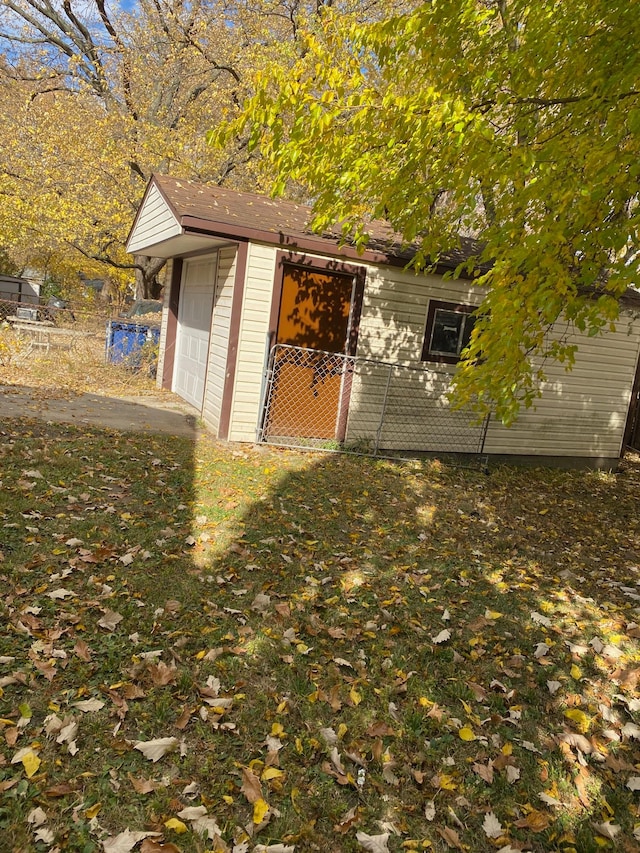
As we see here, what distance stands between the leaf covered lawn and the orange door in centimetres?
278

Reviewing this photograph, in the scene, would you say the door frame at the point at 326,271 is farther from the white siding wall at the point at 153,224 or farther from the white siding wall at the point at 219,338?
the white siding wall at the point at 153,224

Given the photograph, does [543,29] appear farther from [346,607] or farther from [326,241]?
[346,607]

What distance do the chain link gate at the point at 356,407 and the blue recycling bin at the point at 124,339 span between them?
7.26 meters

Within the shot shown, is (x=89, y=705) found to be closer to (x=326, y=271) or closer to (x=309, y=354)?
(x=309, y=354)

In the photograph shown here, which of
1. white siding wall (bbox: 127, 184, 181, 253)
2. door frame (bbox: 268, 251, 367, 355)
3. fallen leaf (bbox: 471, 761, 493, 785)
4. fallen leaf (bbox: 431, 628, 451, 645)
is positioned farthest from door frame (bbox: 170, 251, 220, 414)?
fallen leaf (bbox: 471, 761, 493, 785)

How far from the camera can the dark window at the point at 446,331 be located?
9.64 metres

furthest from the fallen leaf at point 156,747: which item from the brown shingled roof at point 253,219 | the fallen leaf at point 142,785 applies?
the brown shingled roof at point 253,219

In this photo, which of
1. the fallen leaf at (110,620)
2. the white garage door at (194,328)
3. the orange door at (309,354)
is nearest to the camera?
the fallen leaf at (110,620)

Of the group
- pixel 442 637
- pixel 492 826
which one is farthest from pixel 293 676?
pixel 492 826

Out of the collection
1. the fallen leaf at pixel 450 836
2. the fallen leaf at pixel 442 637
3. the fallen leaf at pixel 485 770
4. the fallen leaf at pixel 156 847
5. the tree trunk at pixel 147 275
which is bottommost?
the fallen leaf at pixel 450 836

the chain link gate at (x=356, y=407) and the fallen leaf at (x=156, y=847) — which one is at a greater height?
the chain link gate at (x=356, y=407)

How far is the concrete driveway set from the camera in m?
8.51

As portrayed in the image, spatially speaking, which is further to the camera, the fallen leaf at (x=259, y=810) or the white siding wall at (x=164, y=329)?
the white siding wall at (x=164, y=329)

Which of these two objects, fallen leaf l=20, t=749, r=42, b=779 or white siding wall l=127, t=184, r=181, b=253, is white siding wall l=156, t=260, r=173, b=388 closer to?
white siding wall l=127, t=184, r=181, b=253
